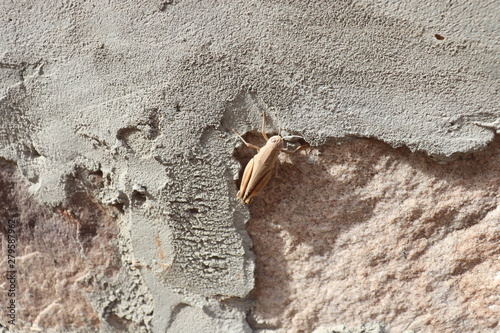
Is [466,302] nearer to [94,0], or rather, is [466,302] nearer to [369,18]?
[369,18]

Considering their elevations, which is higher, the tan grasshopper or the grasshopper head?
the grasshopper head

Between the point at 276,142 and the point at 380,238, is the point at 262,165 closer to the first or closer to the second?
the point at 276,142

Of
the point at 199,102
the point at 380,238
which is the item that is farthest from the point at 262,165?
the point at 380,238

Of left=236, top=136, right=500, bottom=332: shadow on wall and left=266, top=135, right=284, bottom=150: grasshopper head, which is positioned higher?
left=266, top=135, right=284, bottom=150: grasshopper head

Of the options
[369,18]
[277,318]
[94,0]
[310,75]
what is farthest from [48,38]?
[277,318]

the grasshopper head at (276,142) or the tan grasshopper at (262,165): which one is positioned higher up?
the grasshopper head at (276,142)
